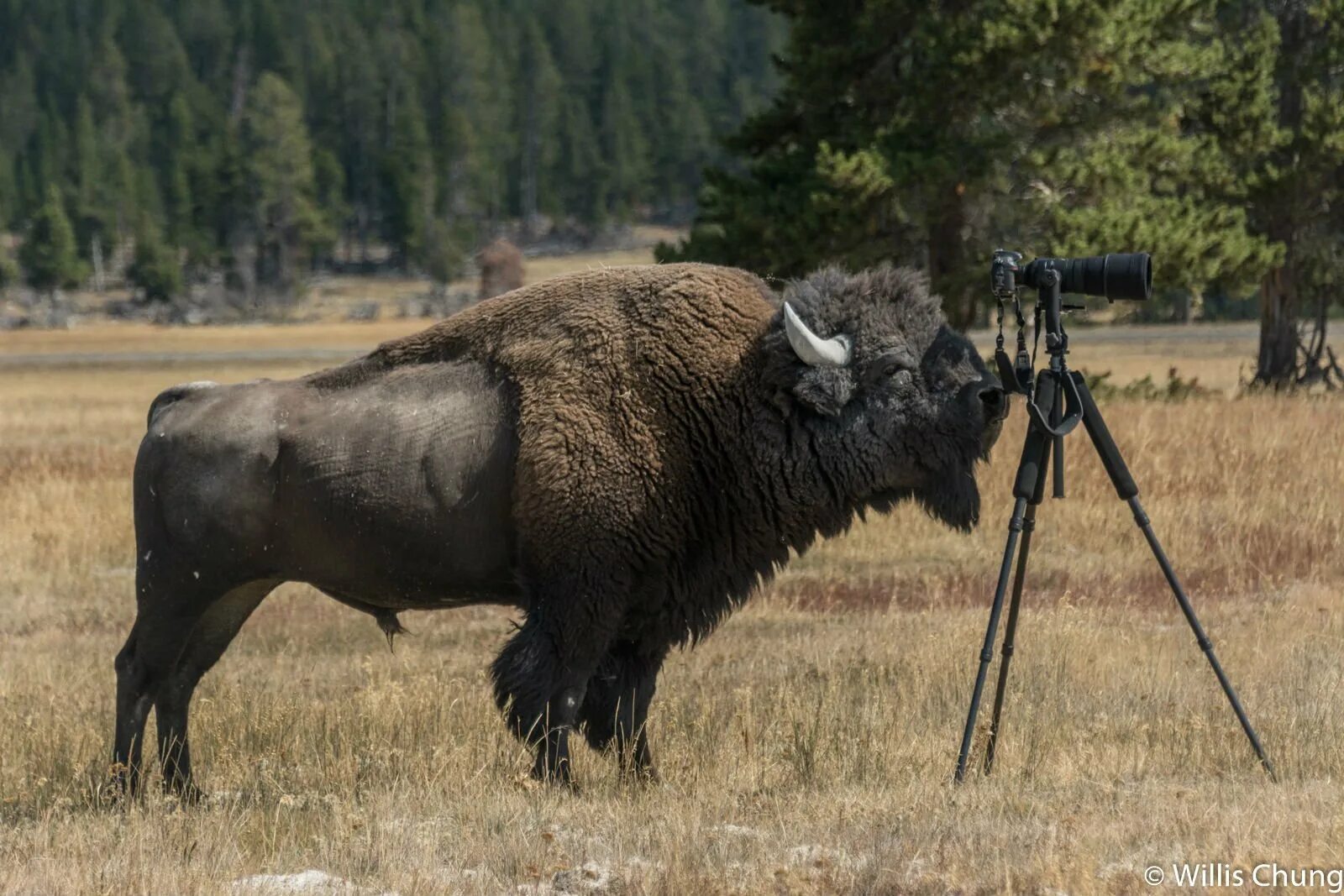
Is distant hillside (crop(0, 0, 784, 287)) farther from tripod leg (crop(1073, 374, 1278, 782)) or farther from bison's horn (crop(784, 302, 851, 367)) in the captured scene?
tripod leg (crop(1073, 374, 1278, 782))

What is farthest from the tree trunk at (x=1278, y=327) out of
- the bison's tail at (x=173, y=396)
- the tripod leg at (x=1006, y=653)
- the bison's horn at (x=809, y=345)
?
the bison's tail at (x=173, y=396)

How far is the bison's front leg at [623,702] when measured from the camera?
7.10 metres

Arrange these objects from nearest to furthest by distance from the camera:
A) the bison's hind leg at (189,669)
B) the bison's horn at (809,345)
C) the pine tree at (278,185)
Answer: the bison's horn at (809,345) → the bison's hind leg at (189,669) → the pine tree at (278,185)

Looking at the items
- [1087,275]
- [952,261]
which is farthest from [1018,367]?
[952,261]

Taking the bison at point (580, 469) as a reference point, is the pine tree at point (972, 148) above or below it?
above

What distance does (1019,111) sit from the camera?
22.0 metres

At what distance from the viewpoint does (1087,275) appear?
21.6 ft

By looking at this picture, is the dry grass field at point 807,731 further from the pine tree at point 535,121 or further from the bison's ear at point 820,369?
the pine tree at point 535,121

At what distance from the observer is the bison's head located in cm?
689

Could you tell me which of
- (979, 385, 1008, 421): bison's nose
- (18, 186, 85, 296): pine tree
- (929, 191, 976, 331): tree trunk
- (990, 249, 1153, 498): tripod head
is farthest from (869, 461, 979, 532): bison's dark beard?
(18, 186, 85, 296): pine tree

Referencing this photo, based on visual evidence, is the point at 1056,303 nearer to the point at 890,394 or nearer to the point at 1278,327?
the point at 890,394

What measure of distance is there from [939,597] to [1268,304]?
709 inches

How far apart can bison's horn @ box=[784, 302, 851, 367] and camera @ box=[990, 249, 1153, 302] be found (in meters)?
0.71

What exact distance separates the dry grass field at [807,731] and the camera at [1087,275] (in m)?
1.97
